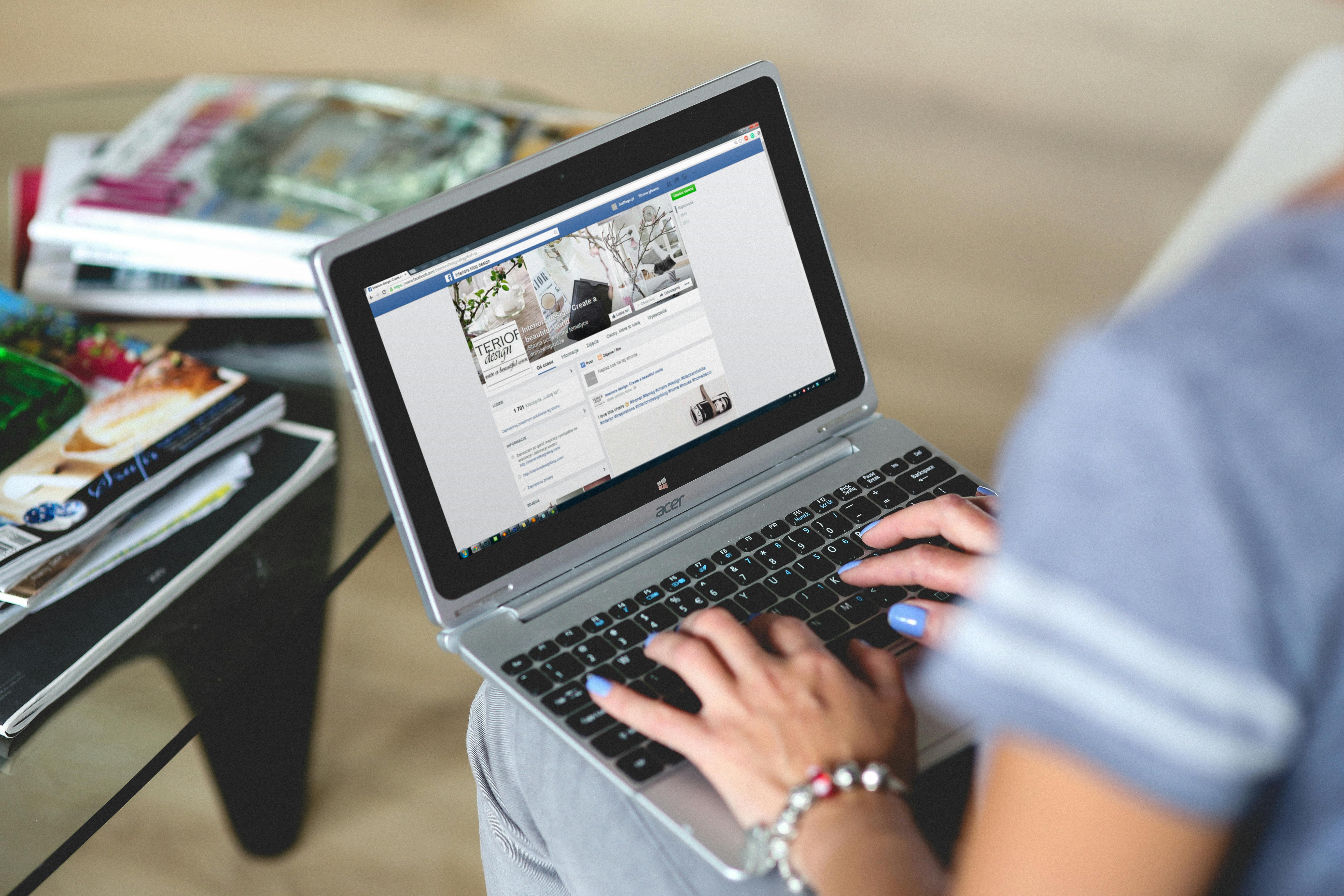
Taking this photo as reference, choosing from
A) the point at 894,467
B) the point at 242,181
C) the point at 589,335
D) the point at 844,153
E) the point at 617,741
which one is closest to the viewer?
the point at 617,741

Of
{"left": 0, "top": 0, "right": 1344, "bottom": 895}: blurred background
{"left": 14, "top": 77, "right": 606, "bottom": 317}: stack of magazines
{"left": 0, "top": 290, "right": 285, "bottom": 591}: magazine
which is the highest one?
{"left": 14, "top": 77, "right": 606, "bottom": 317}: stack of magazines

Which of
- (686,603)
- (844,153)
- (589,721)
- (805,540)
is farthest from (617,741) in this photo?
(844,153)

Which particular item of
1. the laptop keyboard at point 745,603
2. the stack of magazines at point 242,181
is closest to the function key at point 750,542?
the laptop keyboard at point 745,603

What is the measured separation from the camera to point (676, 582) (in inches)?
35.4

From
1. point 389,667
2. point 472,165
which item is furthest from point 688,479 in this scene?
point 389,667

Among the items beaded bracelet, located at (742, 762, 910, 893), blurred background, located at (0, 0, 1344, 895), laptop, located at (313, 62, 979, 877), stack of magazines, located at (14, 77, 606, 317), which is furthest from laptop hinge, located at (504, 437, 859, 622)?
blurred background, located at (0, 0, 1344, 895)

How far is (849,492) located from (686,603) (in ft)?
0.58

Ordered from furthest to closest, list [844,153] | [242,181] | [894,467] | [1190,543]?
1. [844,153]
2. [242,181]
3. [894,467]
4. [1190,543]

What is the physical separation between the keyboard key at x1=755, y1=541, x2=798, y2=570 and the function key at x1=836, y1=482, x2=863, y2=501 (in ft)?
0.23

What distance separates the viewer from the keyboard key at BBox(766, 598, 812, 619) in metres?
0.87

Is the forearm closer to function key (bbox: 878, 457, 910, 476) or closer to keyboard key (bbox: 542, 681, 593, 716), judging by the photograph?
keyboard key (bbox: 542, 681, 593, 716)

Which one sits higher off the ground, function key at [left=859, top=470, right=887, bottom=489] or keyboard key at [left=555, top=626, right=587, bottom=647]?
keyboard key at [left=555, top=626, right=587, bottom=647]

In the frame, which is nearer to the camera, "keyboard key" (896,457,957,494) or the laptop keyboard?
the laptop keyboard

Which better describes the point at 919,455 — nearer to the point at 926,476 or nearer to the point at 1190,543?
the point at 926,476
